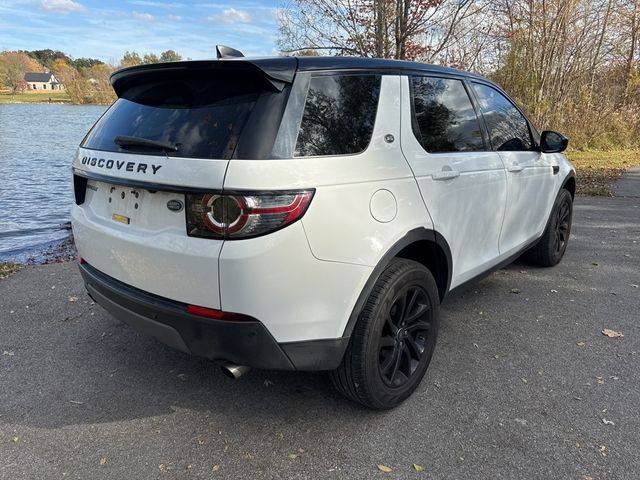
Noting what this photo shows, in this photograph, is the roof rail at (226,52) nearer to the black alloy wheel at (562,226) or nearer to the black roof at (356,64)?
the black roof at (356,64)

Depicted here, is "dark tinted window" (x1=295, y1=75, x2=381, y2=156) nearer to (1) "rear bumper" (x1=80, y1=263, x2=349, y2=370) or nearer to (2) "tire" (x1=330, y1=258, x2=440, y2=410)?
(2) "tire" (x1=330, y1=258, x2=440, y2=410)

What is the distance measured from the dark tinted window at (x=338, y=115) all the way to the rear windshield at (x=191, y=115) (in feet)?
0.83

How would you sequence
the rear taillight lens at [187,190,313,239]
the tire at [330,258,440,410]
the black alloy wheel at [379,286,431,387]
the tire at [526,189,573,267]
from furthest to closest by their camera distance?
the tire at [526,189,573,267] → the black alloy wheel at [379,286,431,387] → the tire at [330,258,440,410] → the rear taillight lens at [187,190,313,239]

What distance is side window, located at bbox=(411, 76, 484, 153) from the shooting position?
277 cm

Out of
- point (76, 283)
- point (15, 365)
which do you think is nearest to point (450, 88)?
point (15, 365)

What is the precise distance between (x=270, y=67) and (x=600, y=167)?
13.4 meters

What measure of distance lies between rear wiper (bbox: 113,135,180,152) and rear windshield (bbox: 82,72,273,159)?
0.01 meters

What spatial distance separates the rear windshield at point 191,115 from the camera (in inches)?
81.8

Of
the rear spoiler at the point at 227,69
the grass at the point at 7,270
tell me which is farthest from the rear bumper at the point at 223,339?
the grass at the point at 7,270

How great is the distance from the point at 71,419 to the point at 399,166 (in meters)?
2.18

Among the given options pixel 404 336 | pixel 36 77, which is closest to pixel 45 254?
pixel 404 336

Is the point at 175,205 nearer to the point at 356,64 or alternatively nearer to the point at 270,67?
the point at 270,67

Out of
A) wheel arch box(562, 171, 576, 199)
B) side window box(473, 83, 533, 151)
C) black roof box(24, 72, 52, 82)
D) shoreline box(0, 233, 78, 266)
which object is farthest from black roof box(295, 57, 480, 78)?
black roof box(24, 72, 52, 82)

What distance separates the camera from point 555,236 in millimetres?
4938
